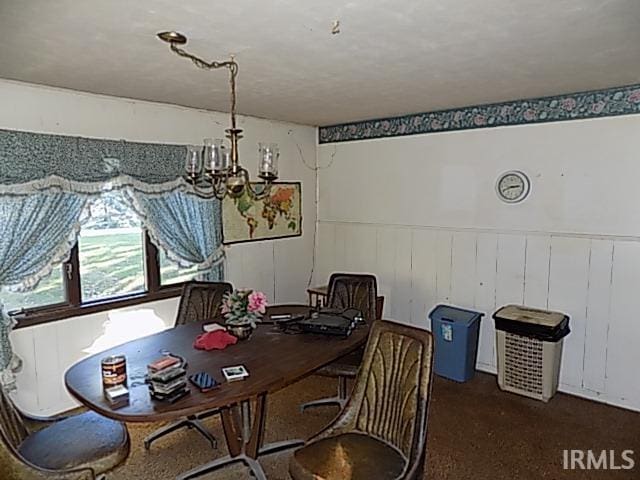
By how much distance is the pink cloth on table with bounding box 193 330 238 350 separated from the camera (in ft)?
8.54

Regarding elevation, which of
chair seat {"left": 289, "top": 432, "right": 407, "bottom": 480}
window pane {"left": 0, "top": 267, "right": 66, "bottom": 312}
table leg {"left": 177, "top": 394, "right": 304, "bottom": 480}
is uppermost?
window pane {"left": 0, "top": 267, "right": 66, "bottom": 312}

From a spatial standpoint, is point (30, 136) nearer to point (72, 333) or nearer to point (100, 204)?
point (100, 204)

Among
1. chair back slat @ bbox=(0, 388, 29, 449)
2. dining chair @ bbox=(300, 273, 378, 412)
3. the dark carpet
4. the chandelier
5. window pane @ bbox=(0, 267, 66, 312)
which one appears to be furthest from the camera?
dining chair @ bbox=(300, 273, 378, 412)

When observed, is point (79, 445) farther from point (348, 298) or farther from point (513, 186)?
point (513, 186)

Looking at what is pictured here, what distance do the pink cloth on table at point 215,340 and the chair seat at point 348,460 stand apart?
2.53ft

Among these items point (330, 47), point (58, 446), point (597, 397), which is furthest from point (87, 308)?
point (597, 397)

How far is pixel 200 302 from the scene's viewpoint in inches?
133

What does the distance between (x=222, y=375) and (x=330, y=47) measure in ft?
5.53

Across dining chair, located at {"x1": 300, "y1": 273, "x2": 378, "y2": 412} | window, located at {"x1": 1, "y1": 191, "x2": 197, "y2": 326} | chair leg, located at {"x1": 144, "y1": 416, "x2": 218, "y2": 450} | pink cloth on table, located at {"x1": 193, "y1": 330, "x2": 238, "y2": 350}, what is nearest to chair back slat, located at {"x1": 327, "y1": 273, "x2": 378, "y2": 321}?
dining chair, located at {"x1": 300, "y1": 273, "x2": 378, "y2": 412}

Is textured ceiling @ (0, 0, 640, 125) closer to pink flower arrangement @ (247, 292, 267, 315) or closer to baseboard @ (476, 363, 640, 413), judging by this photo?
pink flower arrangement @ (247, 292, 267, 315)

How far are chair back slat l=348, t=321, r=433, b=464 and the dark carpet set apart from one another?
0.74 meters

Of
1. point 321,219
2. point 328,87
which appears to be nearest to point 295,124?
point 321,219

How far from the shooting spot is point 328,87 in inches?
A: 127

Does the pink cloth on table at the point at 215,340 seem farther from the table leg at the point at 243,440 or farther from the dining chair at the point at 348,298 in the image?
the dining chair at the point at 348,298
